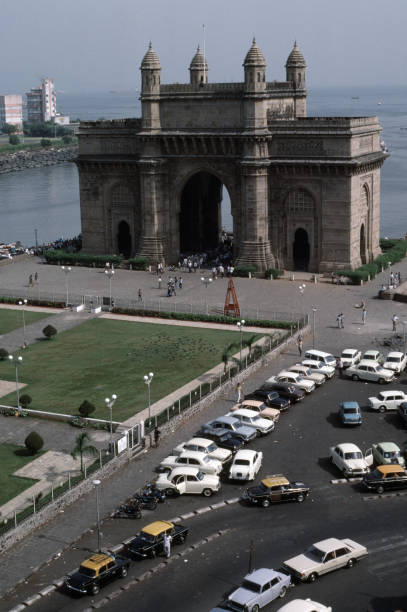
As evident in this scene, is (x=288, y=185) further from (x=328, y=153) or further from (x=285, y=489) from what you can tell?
(x=285, y=489)

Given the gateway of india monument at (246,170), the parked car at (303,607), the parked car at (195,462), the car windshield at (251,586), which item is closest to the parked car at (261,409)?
the parked car at (195,462)

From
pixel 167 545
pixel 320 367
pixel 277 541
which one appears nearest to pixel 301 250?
pixel 320 367

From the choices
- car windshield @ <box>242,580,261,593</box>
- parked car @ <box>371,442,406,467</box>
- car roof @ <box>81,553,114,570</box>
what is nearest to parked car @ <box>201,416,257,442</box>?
parked car @ <box>371,442,406,467</box>

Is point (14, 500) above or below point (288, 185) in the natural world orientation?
below

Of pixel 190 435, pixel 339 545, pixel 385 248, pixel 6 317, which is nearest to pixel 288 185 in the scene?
pixel 385 248

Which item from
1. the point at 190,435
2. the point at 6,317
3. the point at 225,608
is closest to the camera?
the point at 225,608
